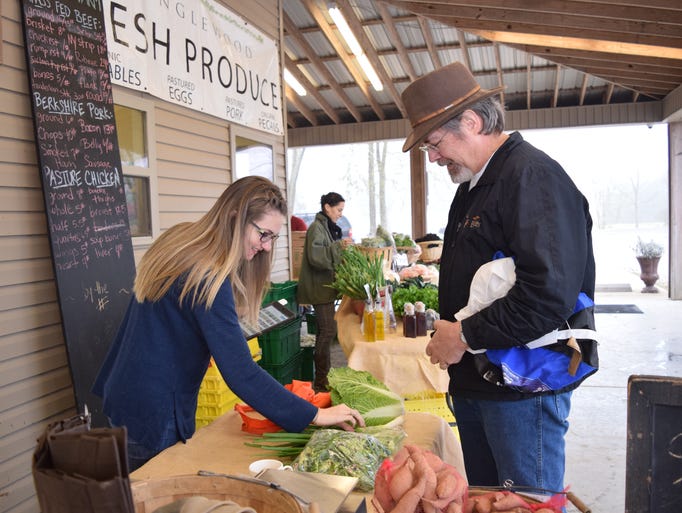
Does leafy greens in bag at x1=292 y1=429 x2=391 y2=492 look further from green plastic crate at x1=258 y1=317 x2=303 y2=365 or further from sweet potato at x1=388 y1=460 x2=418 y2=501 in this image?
green plastic crate at x1=258 y1=317 x2=303 y2=365

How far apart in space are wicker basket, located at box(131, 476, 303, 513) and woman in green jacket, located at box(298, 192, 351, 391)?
17.9ft

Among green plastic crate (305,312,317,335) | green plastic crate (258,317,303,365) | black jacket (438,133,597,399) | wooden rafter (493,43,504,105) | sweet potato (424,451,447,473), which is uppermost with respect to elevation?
wooden rafter (493,43,504,105)

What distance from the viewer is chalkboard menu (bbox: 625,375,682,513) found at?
1.03m

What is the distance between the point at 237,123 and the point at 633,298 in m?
10.0

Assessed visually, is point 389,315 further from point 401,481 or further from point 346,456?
point 401,481

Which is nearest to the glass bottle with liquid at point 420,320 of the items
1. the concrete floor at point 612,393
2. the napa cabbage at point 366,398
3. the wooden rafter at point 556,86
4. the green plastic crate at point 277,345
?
the concrete floor at point 612,393

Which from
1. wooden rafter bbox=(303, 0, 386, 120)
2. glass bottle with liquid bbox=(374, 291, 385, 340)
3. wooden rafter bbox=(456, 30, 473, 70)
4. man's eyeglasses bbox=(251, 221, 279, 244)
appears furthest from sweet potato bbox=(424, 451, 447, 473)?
wooden rafter bbox=(456, 30, 473, 70)

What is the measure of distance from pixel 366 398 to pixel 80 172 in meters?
2.48

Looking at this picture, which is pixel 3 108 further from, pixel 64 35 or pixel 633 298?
pixel 633 298

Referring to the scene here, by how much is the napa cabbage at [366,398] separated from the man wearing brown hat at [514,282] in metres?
0.24

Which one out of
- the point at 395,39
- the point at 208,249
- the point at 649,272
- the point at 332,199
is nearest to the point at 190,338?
the point at 208,249

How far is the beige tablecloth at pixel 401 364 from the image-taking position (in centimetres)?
351

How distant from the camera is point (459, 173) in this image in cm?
214

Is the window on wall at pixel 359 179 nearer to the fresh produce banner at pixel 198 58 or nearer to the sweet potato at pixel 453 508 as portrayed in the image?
the fresh produce banner at pixel 198 58
